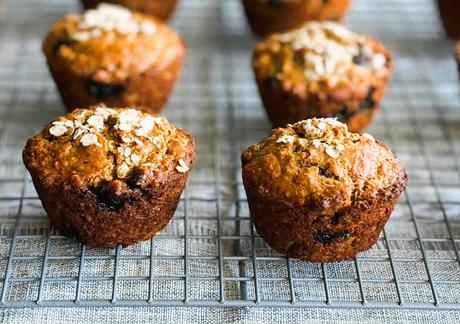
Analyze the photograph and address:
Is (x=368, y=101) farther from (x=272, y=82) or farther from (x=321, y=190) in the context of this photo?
(x=321, y=190)

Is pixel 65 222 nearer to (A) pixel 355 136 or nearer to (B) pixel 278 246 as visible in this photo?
(B) pixel 278 246

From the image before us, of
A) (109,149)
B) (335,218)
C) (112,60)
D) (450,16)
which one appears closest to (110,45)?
(112,60)

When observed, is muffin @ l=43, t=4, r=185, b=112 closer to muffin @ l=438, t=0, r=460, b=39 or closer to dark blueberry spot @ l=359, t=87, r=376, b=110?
dark blueberry spot @ l=359, t=87, r=376, b=110

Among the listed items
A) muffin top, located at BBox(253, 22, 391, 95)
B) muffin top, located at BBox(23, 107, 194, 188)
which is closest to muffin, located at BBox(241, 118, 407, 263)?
muffin top, located at BBox(23, 107, 194, 188)

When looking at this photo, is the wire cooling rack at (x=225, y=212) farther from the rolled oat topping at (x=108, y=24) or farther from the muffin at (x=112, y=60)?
the rolled oat topping at (x=108, y=24)

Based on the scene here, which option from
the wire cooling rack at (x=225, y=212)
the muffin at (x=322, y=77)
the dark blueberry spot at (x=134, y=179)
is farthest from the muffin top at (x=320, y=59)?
the dark blueberry spot at (x=134, y=179)

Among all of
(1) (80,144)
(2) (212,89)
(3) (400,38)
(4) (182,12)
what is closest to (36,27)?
(4) (182,12)
